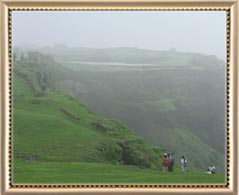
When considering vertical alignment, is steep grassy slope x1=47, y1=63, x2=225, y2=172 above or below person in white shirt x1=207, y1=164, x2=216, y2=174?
above

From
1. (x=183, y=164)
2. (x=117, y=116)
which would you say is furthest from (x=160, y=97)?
(x=183, y=164)

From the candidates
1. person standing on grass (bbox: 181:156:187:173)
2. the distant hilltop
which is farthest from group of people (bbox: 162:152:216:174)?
the distant hilltop

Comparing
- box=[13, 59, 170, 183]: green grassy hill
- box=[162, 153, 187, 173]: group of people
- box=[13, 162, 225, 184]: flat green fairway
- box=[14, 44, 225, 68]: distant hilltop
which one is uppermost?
box=[14, 44, 225, 68]: distant hilltop

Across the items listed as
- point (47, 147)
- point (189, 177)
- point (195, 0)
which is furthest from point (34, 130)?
point (195, 0)

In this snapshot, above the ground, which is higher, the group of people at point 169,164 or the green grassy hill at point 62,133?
the green grassy hill at point 62,133

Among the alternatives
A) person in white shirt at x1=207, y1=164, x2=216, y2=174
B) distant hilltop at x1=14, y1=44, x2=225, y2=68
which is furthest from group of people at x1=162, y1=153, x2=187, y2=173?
distant hilltop at x1=14, y1=44, x2=225, y2=68

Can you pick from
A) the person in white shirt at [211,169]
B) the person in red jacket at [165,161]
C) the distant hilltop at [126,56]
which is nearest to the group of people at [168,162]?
the person in red jacket at [165,161]

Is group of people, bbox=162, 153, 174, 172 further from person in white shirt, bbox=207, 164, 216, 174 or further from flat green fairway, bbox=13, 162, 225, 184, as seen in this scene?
person in white shirt, bbox=207, 164, 216, 174

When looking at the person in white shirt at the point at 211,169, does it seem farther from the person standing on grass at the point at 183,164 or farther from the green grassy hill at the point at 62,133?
the green grassy hill at the point at 62,133

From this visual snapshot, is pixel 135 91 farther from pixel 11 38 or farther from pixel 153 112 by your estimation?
pixel 11 38

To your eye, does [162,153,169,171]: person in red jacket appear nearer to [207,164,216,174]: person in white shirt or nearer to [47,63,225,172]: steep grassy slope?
[47,63,225,172]: steep grassy slope
